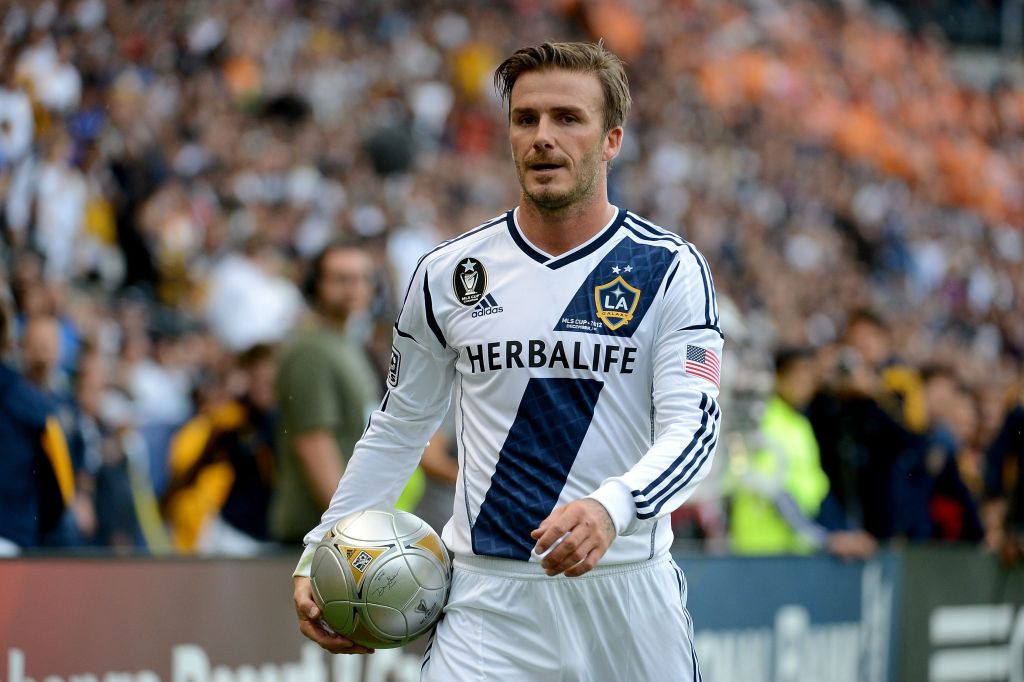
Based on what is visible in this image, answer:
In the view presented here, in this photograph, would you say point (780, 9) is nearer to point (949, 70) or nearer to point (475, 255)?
point (949, 70)

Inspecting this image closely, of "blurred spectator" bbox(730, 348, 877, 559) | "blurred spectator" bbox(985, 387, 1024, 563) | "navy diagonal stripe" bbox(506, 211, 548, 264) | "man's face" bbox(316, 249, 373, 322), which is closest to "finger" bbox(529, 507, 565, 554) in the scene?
"navy diagonal stripe" bbox(506, 211, 548, 264)

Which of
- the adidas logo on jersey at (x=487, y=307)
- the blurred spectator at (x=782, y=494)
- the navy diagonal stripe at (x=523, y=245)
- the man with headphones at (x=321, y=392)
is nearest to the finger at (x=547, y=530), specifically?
the adidas logo on jersey at (x=487, y=307)

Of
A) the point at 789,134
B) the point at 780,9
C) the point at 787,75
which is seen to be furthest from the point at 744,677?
the point at 780,9

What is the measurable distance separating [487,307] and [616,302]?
38 cm

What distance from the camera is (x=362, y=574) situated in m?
4.24

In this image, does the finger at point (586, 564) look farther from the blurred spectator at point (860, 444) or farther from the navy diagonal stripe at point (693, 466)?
the blurred spectator at point (860, 444)

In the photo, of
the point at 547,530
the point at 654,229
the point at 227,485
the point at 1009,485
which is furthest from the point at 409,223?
the point at 547,530

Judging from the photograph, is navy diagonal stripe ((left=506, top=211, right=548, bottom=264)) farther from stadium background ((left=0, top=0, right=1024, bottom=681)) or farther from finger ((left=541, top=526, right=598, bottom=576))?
stadium background ((left=0, top=0, right=1024, bottom=681))

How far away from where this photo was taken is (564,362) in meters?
4.28

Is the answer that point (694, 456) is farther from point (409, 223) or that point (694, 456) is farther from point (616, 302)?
point (409, 223)

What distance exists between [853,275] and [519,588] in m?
19.5

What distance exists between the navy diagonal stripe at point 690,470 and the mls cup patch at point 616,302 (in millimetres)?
401

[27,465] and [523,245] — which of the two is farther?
[27,465]

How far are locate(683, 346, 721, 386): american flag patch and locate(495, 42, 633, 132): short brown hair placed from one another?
2.33ft
